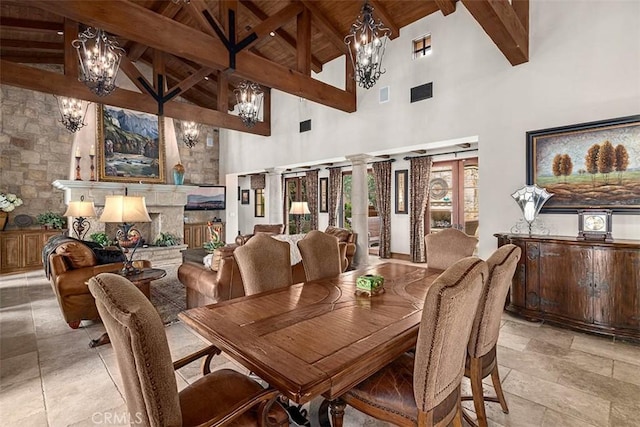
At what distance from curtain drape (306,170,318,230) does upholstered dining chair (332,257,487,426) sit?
26.1 feet

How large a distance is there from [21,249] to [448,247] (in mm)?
8277

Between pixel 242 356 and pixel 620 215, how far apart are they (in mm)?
4232

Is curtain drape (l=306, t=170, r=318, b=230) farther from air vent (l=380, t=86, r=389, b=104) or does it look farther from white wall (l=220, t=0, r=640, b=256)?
air vent (l=380, t=86, r=389, b=104)

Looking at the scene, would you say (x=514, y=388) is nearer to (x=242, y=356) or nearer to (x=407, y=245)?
(x=242, y=356)

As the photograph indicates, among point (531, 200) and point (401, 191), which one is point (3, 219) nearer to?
point (401, 191)

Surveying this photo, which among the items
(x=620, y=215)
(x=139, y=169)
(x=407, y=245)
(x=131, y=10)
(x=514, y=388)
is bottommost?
(x=514, y=388)

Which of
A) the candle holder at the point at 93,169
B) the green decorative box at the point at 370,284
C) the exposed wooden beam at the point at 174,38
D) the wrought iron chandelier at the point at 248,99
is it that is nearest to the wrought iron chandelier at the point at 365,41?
the exposed wooden beam at the point at 174,38

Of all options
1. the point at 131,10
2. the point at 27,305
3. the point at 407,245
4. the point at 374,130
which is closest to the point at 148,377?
the point at 131,10

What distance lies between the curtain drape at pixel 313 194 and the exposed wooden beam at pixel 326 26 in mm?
4106

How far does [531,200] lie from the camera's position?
12.2ft

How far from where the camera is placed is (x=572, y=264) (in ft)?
10.4

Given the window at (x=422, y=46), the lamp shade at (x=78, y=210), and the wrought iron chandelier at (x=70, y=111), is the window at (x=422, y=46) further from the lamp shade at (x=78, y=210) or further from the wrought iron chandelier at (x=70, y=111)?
the lamp shade at (x=78, y=210)

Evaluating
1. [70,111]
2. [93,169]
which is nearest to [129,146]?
[93,169]

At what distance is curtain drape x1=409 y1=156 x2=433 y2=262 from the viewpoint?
22.9ft
